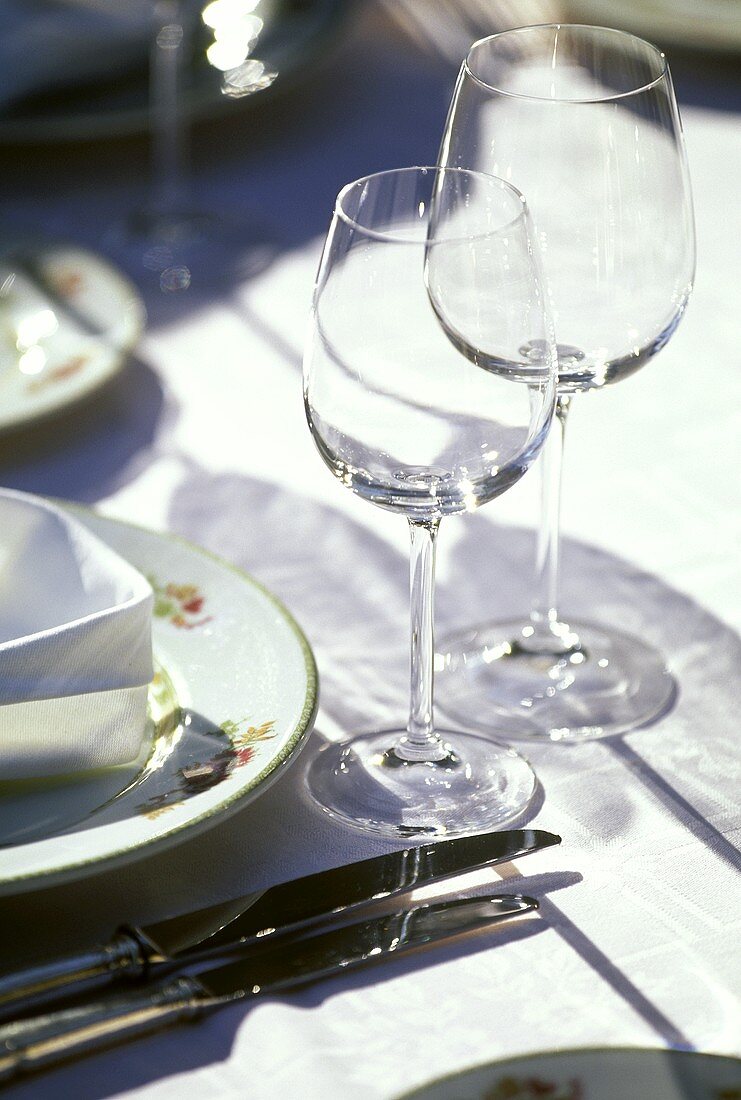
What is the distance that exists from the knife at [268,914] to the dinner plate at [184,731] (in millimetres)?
31

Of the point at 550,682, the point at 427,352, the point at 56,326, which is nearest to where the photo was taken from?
the point at 427,352

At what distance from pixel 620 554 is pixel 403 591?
0.13m

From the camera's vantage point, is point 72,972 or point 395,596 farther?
point 395,596

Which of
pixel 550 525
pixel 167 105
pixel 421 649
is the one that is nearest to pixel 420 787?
pixel 421 649

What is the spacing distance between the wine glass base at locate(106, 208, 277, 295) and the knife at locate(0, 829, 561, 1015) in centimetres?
66

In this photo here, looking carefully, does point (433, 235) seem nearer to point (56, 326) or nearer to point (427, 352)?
point (427, 352)

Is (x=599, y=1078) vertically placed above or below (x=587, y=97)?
below

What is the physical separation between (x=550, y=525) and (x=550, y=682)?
0.26ft

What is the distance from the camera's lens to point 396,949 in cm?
51

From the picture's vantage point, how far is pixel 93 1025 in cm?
46

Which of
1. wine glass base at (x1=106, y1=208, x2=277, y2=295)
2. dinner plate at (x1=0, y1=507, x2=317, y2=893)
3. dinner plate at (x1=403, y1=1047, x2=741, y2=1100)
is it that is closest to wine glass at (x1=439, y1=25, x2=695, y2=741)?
dinner plate at (x1=0, y1=507, x2=317, y2=893)

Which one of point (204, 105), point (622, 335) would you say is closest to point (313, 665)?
point (622, 335)

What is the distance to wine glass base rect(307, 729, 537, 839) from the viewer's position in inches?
23.5

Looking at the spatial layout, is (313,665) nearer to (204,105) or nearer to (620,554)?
(620,554)
